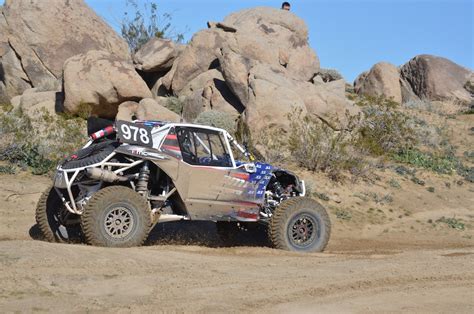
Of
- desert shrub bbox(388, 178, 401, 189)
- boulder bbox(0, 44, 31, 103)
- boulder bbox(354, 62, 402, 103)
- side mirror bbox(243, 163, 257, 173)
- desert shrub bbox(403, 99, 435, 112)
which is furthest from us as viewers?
boulder bbox(354, 62, 402, 103)

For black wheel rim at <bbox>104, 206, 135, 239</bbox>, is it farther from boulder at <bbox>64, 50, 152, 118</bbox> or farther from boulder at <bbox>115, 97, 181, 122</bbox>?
boulder at <bbox>64, 50, 152, 118</bbox>

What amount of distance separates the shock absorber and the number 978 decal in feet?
1.05

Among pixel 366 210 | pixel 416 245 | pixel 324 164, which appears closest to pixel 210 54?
pixel 324 164

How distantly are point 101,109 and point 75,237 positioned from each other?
36.2 ft

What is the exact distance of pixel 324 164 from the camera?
17.0 metres

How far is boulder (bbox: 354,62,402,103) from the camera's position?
94.9 ft

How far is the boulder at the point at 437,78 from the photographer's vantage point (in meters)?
30.5

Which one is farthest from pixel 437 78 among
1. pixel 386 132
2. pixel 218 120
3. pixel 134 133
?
pixel 134 133

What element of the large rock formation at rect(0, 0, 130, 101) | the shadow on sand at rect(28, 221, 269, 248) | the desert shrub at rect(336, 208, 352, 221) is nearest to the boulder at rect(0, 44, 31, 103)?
the large rock formation at rect(0, 0, 130, 101)

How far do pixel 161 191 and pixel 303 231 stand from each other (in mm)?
2378

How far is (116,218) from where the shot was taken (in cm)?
966

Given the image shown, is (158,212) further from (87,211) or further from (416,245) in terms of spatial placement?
(416,245)

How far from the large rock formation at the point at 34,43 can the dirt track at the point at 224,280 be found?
15.6 m

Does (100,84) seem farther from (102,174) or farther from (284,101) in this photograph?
(102,174)
